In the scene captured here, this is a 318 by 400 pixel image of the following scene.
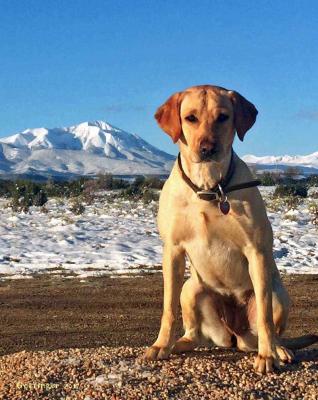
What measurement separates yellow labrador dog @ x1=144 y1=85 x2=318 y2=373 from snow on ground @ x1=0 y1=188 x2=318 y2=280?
29.2 feet

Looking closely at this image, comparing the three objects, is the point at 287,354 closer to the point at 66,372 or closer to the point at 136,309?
the point at 66,372

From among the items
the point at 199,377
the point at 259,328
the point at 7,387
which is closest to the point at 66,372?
the point at 7,387

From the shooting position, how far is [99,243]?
18547 mm

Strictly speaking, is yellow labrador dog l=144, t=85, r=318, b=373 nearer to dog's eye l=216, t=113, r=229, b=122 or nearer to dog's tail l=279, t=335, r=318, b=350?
dog's eye l=216, t=113, r=229, b=122

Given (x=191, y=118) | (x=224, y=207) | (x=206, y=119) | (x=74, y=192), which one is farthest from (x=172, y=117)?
(x=74, y=192)

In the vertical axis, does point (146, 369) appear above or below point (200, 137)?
below

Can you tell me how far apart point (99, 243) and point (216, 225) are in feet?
44.3

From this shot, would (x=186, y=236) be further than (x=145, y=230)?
No

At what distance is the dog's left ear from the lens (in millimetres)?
5074

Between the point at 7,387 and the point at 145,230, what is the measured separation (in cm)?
1606

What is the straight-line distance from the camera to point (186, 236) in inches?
207

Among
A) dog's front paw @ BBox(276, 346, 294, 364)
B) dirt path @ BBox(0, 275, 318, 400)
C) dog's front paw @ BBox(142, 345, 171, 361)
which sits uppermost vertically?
dog's front paw @ BBox(276, 346, 294, 364)

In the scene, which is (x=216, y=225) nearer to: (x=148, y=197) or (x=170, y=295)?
(x=170, y=295)

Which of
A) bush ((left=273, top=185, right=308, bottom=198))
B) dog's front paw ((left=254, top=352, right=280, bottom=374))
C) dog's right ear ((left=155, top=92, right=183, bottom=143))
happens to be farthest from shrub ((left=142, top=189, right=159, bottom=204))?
dog's front paw ((left=254, top=352, right=280, bottom=374))
